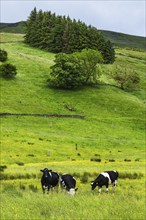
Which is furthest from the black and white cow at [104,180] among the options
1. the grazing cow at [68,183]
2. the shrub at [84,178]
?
the shrub at [84,178]

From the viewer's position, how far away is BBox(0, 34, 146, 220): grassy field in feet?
47.3

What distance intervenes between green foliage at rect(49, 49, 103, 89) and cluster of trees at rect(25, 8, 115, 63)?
26713 mm

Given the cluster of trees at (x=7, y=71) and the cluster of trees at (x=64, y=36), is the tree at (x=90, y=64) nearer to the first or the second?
the cluster of trees at (x=7, y=71)

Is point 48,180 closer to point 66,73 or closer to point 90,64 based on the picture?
point 66,73

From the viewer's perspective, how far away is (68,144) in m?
58.7

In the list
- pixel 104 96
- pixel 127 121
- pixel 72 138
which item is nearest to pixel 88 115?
pixel 127 121

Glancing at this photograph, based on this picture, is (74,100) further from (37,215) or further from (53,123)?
(37,215)

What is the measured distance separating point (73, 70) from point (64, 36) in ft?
127

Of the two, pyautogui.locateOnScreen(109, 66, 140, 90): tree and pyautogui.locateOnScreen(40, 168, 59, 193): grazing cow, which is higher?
pyautogui.locateOnScreen(109, 66, 140, 90): tree

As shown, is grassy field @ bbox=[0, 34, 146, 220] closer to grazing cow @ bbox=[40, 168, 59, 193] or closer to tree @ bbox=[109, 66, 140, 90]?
grazing cow @ bbox=[40, 168, 59, 193]

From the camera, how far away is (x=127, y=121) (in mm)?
85438

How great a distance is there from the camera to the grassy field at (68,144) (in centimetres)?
1443

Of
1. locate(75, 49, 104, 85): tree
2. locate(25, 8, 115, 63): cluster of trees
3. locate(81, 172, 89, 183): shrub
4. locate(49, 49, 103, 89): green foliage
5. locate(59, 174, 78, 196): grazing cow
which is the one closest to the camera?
locate(59, 174, 78, 196): grazing cow

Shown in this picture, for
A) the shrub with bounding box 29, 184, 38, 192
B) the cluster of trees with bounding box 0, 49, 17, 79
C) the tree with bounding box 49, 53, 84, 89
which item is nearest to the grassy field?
the shrub with bounding box 29, 184, 38, 192
